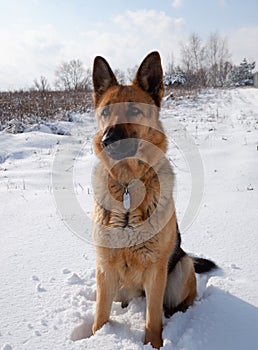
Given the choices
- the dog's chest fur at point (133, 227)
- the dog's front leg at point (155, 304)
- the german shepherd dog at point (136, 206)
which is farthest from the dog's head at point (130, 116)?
the dog's front leg at point (155, 304)

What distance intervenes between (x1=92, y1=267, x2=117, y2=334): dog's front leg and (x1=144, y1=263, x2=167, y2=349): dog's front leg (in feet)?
1.00

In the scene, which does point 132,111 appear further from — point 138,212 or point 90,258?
point 90,258

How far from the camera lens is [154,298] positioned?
229 cm

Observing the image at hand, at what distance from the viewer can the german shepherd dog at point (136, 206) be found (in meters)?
2.27

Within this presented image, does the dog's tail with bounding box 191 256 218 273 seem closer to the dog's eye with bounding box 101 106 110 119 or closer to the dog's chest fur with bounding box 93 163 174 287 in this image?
the dog's chest fur with bounding box 93 163 174 287

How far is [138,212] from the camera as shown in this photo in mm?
2367

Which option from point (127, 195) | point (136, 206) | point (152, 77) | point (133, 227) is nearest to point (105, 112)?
point (152, 77)

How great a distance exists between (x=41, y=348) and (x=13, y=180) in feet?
15.6

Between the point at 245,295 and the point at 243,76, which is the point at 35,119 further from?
the point at 243,76

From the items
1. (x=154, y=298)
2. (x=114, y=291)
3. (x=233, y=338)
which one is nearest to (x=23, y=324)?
(x=114, y=291)

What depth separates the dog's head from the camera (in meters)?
2.55

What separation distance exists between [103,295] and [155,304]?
421 millimetres

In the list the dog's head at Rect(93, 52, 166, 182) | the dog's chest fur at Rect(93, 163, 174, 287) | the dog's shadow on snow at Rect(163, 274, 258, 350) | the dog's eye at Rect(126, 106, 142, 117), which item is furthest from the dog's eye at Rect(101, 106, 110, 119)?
the dog's shadow on snow at Rect(163, 274, 258, 350)

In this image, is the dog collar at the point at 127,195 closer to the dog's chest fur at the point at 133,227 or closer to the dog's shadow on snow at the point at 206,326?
the dog's chest fur at the point at 133,227
